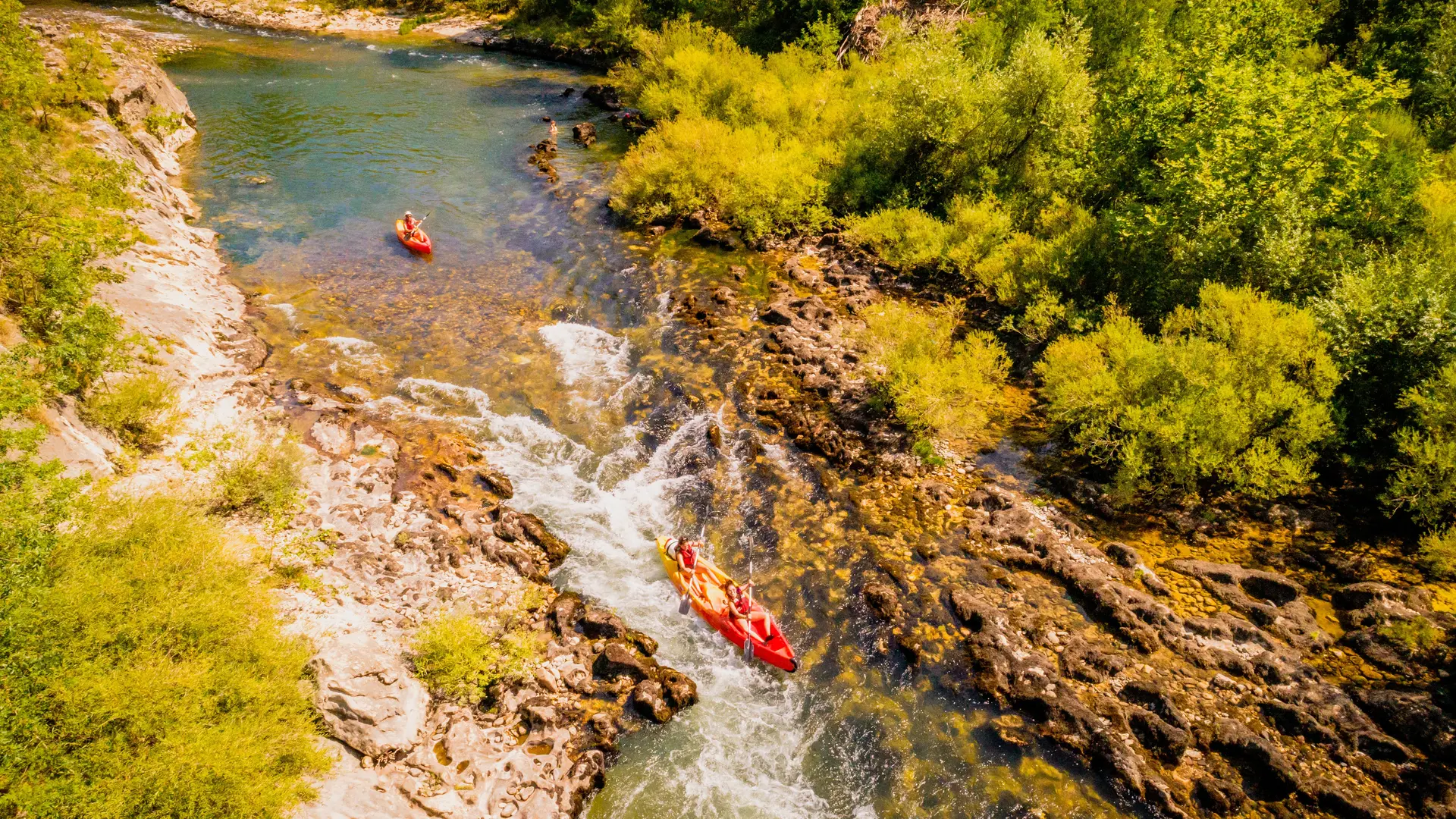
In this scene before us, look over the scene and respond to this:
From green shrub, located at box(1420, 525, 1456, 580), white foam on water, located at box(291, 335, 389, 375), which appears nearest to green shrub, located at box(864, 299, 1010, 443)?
green shrub, located at box(1420, 525, 1456, 580)

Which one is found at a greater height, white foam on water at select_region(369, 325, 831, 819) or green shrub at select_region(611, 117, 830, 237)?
green shrub at select_region(611, 117, 830, 237)

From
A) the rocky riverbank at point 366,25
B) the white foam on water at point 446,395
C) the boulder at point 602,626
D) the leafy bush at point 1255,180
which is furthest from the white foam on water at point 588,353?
the rocky riverbank at point 366,25

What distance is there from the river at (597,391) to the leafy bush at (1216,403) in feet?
25.8

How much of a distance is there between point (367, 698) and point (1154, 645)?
53.3 ft

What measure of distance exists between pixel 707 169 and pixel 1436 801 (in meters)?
30.3

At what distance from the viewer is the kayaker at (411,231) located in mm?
27906

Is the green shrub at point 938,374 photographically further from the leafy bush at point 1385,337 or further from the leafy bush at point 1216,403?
the leafy bush at point 1385,337

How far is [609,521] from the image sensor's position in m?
17.8

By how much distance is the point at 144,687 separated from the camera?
9133mm


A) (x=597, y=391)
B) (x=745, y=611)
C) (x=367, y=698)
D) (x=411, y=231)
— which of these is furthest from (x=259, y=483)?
(x=411, y=231)

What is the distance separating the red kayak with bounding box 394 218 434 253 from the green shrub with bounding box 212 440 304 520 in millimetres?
13891

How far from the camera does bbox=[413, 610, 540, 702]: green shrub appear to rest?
12.7 meters

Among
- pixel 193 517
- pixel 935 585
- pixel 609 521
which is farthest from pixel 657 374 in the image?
pixel 193 517

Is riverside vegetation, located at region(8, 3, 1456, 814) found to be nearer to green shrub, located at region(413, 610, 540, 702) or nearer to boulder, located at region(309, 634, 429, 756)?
green shrub, located at region(413, 610, 540, 702)
